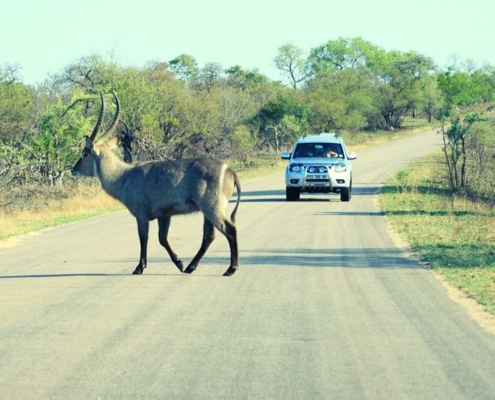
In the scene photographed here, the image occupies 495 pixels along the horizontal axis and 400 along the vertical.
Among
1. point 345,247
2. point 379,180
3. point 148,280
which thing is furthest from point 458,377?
point 379,180

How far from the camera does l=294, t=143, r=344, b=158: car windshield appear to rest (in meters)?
26.6

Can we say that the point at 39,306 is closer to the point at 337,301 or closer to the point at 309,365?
the point at 337,301

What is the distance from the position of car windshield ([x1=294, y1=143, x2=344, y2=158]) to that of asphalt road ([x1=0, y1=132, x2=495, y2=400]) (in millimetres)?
11171

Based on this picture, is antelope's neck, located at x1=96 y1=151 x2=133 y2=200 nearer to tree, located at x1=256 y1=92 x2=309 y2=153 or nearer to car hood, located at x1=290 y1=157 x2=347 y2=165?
car hood, located at x1=290 y1=157 x2=347 y2=165

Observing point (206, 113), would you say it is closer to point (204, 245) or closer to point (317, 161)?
point (317, 161)

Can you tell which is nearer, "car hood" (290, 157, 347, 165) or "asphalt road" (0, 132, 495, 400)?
"asphalt road" (0, 132, 495, 400)

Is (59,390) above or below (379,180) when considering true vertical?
above

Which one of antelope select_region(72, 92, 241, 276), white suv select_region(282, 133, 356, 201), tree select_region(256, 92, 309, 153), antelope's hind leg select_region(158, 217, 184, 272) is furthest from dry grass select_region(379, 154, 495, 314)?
tree select_region(256, 92, 309, 153)

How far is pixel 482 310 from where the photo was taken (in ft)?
30.0

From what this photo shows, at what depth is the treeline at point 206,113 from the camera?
29.7 metres

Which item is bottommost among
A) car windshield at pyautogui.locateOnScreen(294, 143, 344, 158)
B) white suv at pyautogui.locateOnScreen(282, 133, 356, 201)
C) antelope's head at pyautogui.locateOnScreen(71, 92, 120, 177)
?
white suv at pyautogui.locateOnScreen(282, 133, 356, 201)

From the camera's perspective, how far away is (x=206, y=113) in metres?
47.8

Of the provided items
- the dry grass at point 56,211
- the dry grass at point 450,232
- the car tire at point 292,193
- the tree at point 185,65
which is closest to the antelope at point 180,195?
the dry grass at point 450,232

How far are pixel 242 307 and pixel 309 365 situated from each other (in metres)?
2.63
